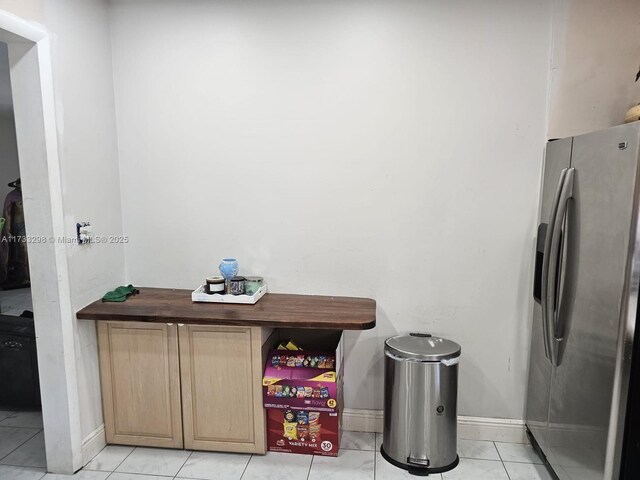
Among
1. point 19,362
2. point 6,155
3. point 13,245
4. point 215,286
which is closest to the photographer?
point 215,286

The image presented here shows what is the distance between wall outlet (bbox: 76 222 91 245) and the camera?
7.86 feet

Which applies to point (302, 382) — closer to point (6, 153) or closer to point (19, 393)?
point (19, 393)

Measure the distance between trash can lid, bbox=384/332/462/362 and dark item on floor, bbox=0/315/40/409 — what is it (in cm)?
236

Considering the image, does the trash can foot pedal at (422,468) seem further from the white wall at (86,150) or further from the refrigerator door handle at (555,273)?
the white wall at (86,150)

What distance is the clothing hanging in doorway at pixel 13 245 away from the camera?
5.25 metres

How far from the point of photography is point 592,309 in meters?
1.84

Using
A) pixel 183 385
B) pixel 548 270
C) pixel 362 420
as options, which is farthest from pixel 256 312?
pixel 548 270

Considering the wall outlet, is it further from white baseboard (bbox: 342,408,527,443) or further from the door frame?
white baseboard (bbox: 342,408,527,443)

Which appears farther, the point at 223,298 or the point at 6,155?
the point at 6,155

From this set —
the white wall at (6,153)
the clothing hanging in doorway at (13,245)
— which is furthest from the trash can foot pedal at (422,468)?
the white wall at (6,153)

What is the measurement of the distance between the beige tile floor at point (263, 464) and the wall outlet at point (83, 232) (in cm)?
124

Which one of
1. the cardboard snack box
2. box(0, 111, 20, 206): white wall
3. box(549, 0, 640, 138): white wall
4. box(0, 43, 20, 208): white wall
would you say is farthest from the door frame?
box(0, 111, 20, 206): white wall

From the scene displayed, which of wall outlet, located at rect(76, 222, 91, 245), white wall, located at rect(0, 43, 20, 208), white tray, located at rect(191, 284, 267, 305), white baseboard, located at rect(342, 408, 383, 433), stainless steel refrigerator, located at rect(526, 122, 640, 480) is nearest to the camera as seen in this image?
stainless steel refrigerator, located at rect(526, 122, 640, 480)

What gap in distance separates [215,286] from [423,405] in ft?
4.41
